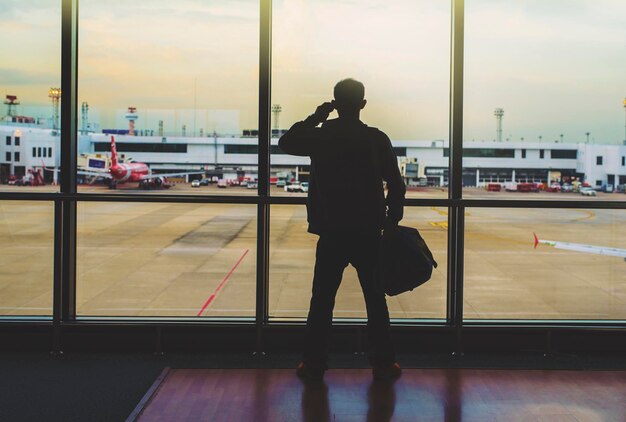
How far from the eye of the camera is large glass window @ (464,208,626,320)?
3656 millimetres

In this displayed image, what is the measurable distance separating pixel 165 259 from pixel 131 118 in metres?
1.24

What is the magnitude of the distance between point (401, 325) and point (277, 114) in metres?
1.46

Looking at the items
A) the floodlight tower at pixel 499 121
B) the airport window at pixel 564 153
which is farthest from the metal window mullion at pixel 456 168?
the airport window at pixel 564 153

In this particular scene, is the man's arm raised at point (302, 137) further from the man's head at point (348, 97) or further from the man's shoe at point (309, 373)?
the man's shoe at point (309, 373)

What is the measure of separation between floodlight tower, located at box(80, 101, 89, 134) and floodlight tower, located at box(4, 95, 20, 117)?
1.77ft

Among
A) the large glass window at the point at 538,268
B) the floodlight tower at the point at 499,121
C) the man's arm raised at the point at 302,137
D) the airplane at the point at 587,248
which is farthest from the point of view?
the airplane at the point at 587,248

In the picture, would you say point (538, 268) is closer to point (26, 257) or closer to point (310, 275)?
point (310, 275)

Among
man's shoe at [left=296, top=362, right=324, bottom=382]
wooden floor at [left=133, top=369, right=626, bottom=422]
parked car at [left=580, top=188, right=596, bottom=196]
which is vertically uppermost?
parked car at [left=580, top=188, right=596, bottom=196]

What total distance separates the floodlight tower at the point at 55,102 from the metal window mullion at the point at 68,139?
0.19 feet

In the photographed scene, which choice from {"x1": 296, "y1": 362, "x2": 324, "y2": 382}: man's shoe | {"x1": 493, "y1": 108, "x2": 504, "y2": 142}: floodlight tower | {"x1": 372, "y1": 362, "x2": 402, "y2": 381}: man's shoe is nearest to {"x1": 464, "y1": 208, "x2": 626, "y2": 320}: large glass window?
{"x1": 493, "y1": 108, "x2": 504, "y2": 142}: floodlight tower

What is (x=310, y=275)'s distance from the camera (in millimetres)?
3525

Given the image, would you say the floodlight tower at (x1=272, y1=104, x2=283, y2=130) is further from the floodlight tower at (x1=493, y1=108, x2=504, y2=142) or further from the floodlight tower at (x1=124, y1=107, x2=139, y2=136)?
the floodlight tower at (x1=493, y1=108, x2=504, y2=142)

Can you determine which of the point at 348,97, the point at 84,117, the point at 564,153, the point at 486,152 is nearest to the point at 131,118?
the point at 84,117

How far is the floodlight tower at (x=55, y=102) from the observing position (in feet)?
11.3
